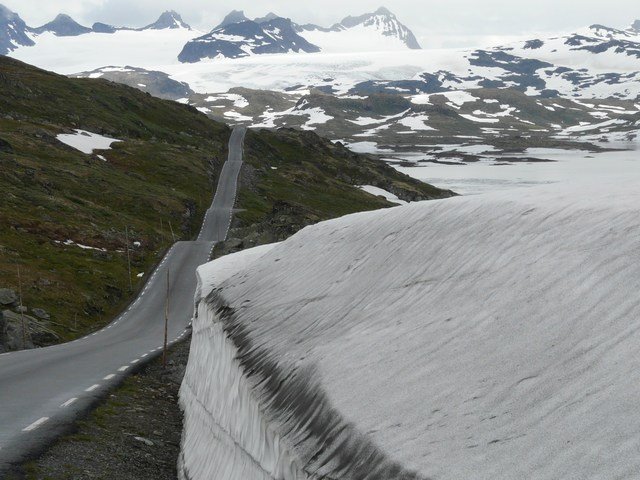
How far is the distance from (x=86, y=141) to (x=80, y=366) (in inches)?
4650

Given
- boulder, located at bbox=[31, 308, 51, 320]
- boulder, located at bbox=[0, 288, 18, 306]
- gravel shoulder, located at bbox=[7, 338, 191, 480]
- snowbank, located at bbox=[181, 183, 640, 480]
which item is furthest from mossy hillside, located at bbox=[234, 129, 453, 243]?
snowbank, located at bbox=[181, 183, 640, 480]

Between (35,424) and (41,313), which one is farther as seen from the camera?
(41,313)

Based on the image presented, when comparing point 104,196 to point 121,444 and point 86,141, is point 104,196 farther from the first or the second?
point 121,444

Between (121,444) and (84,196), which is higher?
(121,444)

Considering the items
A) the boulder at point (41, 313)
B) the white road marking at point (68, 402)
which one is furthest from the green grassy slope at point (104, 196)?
the white road marking at point (68, 402)

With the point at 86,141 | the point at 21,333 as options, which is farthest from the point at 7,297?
the point at 86,141

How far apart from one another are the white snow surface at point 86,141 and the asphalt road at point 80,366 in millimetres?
63307

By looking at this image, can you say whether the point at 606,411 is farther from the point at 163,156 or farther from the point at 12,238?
the point at 163,156

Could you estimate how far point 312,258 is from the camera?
19688 mm

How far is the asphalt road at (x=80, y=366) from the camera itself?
2584 cm

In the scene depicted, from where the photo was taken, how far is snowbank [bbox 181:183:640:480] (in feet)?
25.6

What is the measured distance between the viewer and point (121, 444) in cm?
2611

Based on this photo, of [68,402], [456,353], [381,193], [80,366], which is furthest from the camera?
[381,193]

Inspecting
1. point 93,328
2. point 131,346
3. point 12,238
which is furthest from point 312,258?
point 12,238
